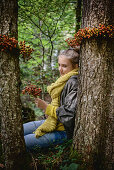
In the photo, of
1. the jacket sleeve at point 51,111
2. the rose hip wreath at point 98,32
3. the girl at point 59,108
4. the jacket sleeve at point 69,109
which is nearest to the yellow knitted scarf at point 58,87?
the girl at point 59,108

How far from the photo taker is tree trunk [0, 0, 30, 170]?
174 centimetres

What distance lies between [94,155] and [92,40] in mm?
1695

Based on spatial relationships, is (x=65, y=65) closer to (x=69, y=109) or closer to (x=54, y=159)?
(x=69, y=109)

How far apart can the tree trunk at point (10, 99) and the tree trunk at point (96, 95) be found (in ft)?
3.25

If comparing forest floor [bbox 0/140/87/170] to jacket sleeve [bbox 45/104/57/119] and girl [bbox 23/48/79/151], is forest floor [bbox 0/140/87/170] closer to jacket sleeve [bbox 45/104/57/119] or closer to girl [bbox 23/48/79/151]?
girl [bbox 23/48/79/151]

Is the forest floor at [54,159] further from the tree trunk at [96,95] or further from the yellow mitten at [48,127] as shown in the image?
the yellow mitten at [48,127]

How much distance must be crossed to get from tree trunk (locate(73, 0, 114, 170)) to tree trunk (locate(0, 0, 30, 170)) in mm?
992

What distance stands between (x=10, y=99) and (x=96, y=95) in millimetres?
1305

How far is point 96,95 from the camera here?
1.74 m

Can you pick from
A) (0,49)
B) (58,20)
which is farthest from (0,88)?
(58,20)

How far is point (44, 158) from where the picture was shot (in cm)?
222

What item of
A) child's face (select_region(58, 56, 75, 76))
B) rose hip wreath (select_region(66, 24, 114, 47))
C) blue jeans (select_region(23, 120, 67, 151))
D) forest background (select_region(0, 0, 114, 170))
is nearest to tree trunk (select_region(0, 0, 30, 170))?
forest background (select_region(0, 0, 114, 170))

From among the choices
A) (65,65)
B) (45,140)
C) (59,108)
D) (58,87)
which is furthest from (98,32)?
(45,140)

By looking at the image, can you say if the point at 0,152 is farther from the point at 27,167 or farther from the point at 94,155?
the point at 94,155
